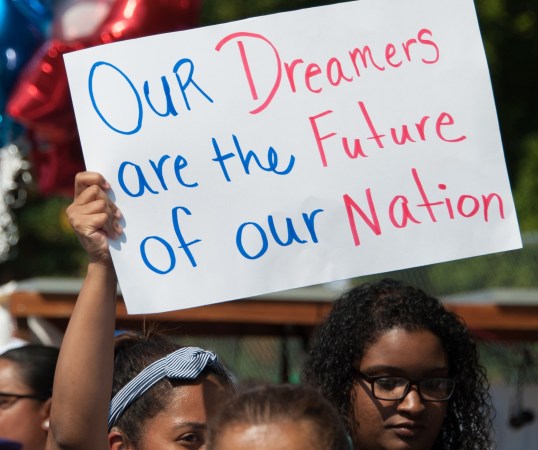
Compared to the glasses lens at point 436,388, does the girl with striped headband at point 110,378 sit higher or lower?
higher

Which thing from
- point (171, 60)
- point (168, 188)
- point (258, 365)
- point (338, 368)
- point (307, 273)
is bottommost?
point (258, 365)

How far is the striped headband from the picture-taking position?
8.36 ft

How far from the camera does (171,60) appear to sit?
2.65m

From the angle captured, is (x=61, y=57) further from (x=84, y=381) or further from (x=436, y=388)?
(x=84, y=381)

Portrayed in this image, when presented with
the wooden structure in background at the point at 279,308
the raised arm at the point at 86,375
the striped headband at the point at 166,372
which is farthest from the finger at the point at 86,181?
the wooden structure in background at the point at 279,308

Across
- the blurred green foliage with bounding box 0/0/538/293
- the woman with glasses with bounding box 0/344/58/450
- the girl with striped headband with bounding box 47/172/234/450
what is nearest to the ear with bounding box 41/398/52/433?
the woman with glasses with bounding box 0/344/58/450

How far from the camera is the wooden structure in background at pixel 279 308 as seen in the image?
5.41 metres

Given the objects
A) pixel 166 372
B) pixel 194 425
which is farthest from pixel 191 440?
pixel 166 372

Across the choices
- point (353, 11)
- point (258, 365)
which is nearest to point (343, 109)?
point (353, 11)

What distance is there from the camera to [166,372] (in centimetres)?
256

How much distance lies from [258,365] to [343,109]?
411cm

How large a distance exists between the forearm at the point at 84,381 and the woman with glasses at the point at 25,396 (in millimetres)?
1430

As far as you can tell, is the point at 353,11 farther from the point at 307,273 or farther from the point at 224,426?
the point at 224,426

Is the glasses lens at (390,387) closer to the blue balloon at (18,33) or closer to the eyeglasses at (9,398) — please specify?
the eyeglasses at (9,398)
